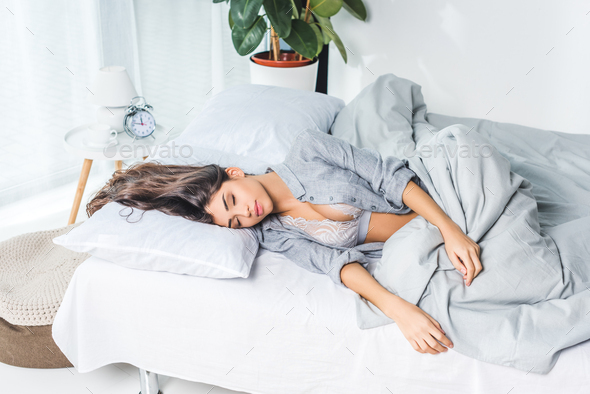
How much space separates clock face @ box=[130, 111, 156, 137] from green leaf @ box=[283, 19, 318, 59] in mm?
865

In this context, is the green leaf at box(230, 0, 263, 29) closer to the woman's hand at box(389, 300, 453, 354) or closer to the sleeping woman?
the sleeping woman

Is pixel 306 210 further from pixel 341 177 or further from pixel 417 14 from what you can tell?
pixel 417 14

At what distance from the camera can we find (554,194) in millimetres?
1358

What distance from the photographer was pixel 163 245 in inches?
43.2

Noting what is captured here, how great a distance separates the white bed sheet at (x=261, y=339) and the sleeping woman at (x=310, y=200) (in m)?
0.07

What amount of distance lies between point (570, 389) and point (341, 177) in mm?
667

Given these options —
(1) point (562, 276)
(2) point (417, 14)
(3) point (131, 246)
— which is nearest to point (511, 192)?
(1) point (562, 276)

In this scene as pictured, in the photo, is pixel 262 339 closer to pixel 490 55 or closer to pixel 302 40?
pixel 302 40

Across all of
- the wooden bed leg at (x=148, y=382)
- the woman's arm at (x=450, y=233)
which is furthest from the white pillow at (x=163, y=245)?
the woman's arm at (x=450, y=233)

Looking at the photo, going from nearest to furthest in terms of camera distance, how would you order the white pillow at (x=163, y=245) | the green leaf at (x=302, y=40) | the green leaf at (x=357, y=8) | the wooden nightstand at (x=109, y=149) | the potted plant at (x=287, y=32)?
1. the white pillow at (x=163, y=245)
2. the wooden nightstand at (x=109, y=149)
3. the potted plant at (x=287, y=32)
4. the green leaf at (x=302, y=40)
5. the green leaf at (x=357, y=8)

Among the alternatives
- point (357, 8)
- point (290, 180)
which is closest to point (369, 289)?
point (290, 180)

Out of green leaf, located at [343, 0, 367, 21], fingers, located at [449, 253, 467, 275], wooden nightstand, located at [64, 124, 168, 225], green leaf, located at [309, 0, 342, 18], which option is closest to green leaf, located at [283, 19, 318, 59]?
green leaf, located at [309, 0, 342, 18]

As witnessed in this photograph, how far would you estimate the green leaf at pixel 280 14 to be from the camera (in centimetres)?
221

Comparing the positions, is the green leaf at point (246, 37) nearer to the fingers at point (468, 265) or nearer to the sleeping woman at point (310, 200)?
the sleeping woman at point (310, 200)
